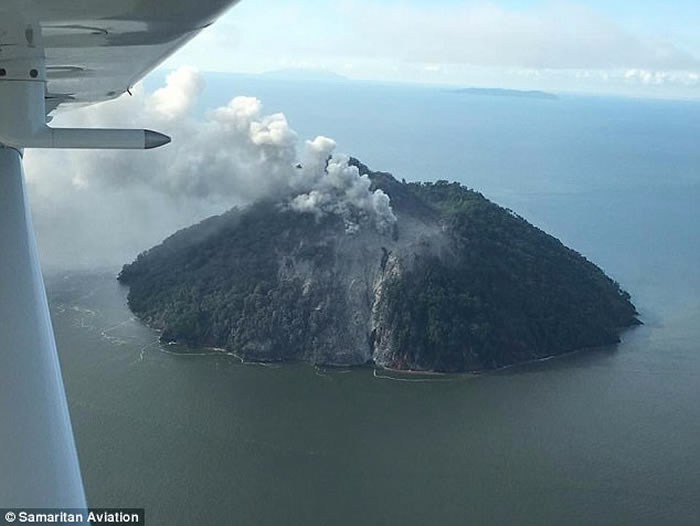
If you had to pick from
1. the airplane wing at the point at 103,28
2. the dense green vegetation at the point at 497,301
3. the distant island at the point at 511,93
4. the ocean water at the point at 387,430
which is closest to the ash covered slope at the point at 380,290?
the dense green vegetation at the point at 497,301

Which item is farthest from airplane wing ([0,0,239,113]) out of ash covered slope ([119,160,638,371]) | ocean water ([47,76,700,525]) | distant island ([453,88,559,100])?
distant island ([453,88,559,100])

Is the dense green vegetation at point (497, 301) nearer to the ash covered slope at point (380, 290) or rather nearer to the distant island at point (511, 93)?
the ash covered slope at point (380, 290)

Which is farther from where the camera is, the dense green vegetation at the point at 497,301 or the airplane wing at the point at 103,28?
the dense green vegetation at the point at 497,301

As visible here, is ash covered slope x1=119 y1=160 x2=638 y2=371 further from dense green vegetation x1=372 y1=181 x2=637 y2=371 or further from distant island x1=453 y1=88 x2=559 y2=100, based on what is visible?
distant island x1=453 y1=88 x2=559 y2=100

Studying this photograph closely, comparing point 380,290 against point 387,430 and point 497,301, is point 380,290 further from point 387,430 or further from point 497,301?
point 387,430

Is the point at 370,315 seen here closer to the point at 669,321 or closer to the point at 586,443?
the point at 586,443

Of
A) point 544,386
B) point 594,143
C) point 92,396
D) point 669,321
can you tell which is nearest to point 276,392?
point 92,396

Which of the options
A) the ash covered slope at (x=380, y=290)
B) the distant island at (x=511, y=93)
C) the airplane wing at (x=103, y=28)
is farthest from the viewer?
the distant island at (x=511, y=93)
